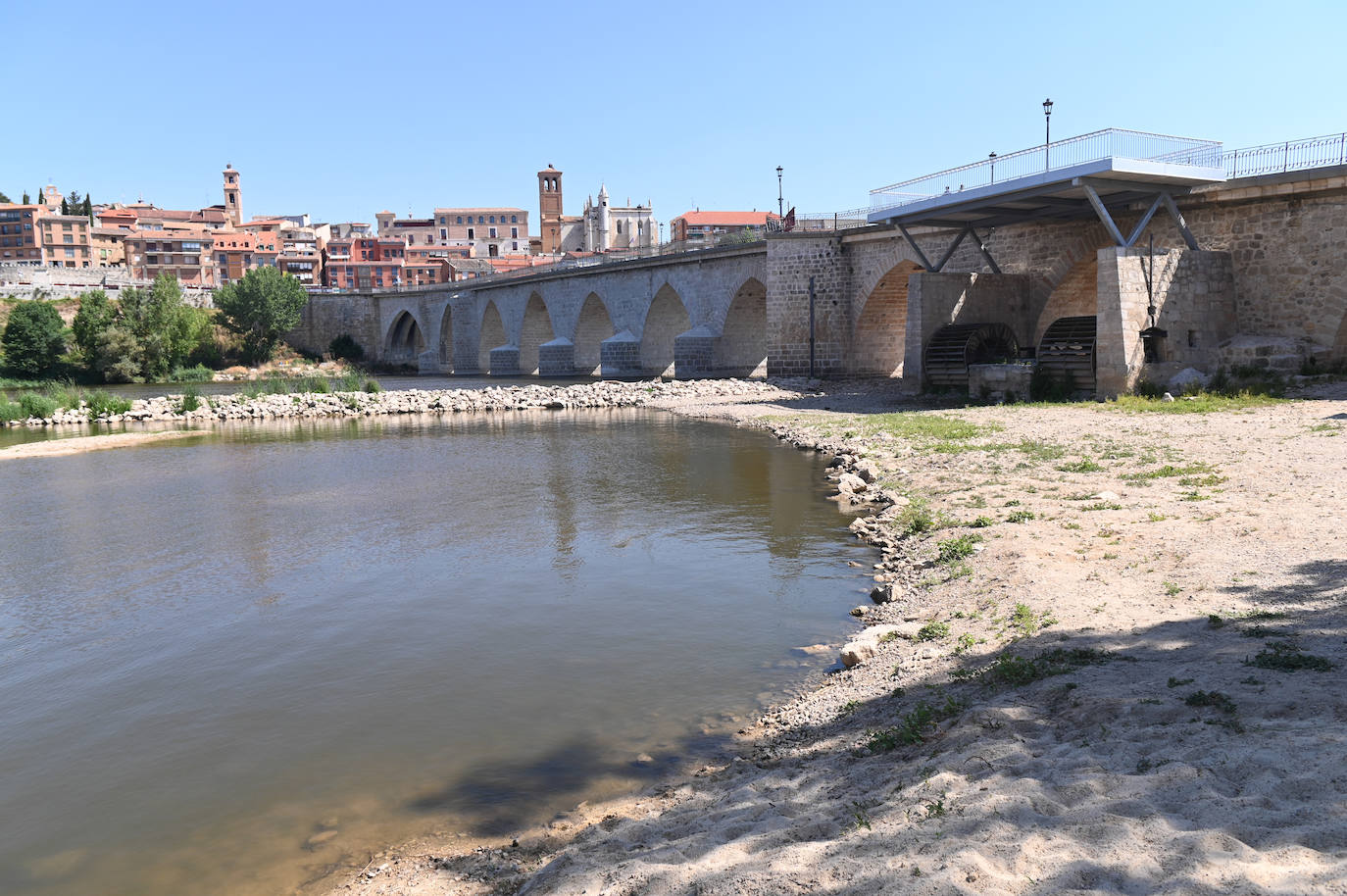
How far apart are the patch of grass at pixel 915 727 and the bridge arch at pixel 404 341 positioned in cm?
8163

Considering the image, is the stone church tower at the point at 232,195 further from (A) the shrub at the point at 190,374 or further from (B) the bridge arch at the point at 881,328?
(B) the bridge arch at the point at 881,328

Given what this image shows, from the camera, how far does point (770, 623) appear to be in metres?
7.88

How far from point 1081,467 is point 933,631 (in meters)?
6.44

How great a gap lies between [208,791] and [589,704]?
2.37m

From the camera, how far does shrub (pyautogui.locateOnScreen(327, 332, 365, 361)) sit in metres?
81.9

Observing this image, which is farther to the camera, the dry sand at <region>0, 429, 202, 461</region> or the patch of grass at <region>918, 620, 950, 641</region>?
the dry sand at <region>0, 429, 202, 461</region>

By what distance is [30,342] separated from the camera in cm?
5634

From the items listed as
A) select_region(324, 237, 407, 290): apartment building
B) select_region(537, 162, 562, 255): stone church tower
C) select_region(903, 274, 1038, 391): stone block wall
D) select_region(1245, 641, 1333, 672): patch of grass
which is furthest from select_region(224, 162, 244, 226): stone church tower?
select_region(1245, 641, 1333, 672): patch of grass

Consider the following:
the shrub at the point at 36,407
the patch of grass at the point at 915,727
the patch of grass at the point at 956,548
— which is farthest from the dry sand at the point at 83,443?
the patch of grass at the point at 915,727

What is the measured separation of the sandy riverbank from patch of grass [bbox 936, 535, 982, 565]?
1.5 inches

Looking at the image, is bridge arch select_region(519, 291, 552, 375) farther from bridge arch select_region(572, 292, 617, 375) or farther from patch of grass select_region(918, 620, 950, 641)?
patch of grass select_region(918, 620, 950, 641)

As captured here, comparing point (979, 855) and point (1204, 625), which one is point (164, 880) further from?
point (1204, 625)

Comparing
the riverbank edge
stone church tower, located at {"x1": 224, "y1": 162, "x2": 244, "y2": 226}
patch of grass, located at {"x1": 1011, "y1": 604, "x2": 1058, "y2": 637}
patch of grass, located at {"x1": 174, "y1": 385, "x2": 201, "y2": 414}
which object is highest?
stone church tower, located at {"x1": 224, "y1": 162, "x2": 244, "y2": 226}

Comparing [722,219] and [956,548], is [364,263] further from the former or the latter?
→ [956,548]
